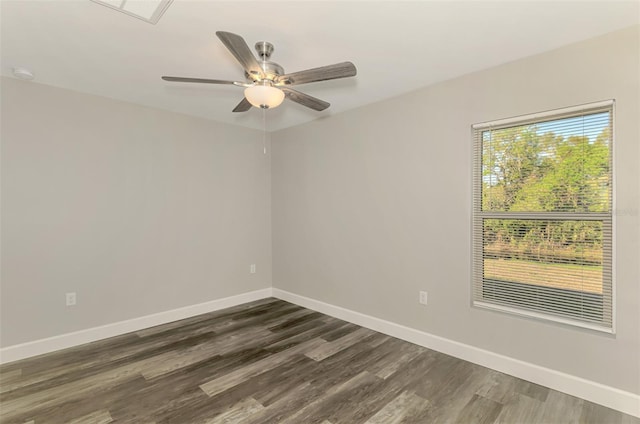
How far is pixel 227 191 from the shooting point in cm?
409

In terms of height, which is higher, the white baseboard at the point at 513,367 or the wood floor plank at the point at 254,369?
the white baseboard at the point at 513,367

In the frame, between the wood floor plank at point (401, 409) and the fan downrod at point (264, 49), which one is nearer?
the wood floor plank at point (401, 409)

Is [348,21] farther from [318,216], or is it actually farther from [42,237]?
[42,237]

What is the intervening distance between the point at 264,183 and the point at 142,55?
2377mm

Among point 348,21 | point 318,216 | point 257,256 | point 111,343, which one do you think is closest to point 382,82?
point 348,21

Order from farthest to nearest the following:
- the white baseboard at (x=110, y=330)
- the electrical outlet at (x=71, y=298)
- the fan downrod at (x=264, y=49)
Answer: the electrical outlet at (x=71, y=298), the white baseboard at (x=110, y=330), the fan downrod at (x=264, y=49)

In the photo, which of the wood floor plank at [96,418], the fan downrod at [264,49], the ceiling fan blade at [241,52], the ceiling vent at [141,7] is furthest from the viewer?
the fan downrod at [264,49]

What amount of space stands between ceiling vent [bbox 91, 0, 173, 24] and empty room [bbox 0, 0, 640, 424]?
2cm

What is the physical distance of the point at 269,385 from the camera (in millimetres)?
2279

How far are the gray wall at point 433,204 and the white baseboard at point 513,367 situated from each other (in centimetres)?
5

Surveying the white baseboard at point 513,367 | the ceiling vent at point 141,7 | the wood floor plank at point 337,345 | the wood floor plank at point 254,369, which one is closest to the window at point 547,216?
the white baseboard at point 513,367

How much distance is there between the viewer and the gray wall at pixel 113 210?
2699 mm

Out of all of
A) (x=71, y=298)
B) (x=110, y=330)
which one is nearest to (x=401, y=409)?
(x=110, y=330)

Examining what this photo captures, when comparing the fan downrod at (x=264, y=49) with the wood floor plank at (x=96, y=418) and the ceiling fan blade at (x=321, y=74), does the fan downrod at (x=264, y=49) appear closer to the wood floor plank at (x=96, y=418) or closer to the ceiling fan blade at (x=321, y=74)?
the ceiling fan blade at (x=321, y=74)
